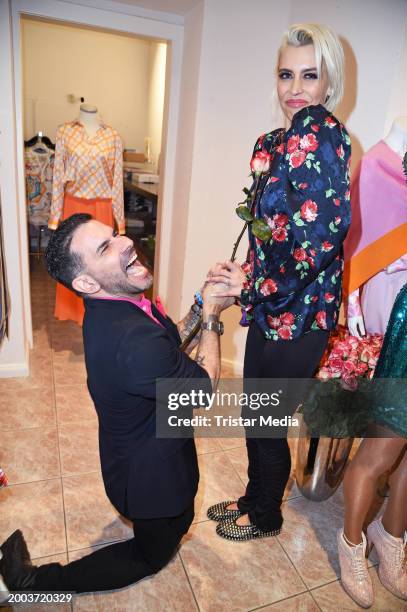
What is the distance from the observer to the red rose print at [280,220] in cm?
107

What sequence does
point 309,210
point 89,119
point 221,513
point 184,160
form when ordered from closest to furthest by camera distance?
point 309,210 < point 221,513 < point 184,160 < point 89,119

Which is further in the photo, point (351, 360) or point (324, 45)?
point (351, 360)

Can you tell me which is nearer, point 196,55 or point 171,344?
point 171,344

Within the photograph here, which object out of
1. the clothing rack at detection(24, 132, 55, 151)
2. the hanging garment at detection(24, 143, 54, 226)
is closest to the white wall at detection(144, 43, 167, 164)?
the clothing rack at detection(24, 132, 55, 151)

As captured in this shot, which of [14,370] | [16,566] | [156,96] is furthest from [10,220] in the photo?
[156,96]

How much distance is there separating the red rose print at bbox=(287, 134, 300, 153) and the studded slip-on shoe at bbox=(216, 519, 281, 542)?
1.29 m

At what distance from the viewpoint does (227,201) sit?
243cm

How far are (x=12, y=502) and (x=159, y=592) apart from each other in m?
0.68

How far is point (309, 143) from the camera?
3.36 ft

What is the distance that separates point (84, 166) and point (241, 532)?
223 centimetres

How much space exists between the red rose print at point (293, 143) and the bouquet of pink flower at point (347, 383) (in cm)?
68

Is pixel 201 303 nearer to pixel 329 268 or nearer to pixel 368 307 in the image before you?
pixel 329 268

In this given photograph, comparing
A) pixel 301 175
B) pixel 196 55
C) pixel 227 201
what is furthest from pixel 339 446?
pixel 196 55

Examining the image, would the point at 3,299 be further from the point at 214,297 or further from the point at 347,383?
the point at 347,383
